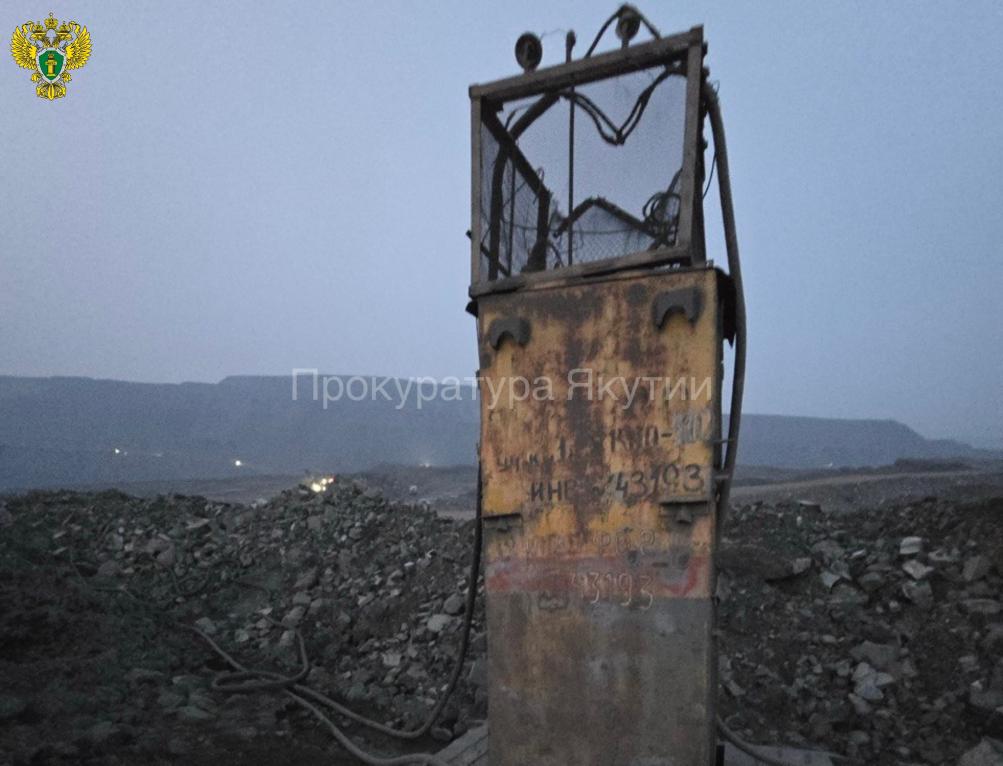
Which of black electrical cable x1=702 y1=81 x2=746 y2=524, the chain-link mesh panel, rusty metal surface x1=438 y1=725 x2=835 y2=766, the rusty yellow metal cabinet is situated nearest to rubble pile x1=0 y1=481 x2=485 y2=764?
rusty metal surface x1=438 y1=725 x2=835 y2=766

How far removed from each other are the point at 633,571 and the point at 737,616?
313cm

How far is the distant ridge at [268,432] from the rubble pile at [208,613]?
1685 inches

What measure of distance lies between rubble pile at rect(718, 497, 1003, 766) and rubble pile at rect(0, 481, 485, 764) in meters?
2.11

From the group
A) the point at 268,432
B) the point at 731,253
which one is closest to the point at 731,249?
the point at 731,253

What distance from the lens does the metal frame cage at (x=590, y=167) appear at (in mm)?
2875

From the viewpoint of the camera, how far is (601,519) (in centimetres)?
280

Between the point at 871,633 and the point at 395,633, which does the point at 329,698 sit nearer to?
the point at 395,633

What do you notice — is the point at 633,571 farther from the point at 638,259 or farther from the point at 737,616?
the point at 737,616

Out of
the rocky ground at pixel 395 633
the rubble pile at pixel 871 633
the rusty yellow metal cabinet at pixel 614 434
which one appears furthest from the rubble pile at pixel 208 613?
the rusty yellow metal cabinet at pixel 614 434

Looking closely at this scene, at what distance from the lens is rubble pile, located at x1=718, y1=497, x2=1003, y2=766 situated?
4.32 metres

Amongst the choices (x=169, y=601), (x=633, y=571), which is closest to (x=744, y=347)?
(x=633, y=571)

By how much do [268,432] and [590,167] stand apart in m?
64.1

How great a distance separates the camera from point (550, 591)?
2.86 metres

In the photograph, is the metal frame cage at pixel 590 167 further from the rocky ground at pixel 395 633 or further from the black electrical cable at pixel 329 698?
the rocky ground at pixel 395 633
